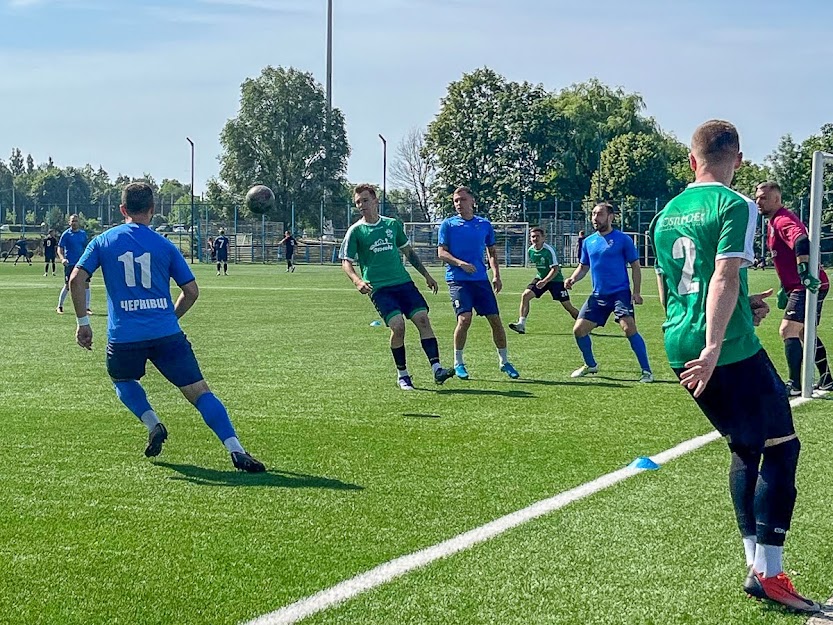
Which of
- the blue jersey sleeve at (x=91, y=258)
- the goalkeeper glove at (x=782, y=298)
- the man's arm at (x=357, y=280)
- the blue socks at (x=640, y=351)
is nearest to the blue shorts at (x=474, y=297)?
the man's arm at (x=357, y=280)

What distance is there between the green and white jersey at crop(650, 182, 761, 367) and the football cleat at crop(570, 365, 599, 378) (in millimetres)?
7372

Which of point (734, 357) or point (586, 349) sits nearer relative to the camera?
point (734, 357)

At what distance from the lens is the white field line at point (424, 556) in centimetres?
439

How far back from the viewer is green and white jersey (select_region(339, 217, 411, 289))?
11297mm

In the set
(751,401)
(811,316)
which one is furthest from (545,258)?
(751,401)

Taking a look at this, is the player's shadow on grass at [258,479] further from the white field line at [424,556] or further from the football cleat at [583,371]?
the football cleat at [583,371]

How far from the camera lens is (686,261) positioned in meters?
4.60

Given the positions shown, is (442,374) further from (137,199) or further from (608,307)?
(137,199)

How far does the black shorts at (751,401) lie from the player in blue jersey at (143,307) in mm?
3592

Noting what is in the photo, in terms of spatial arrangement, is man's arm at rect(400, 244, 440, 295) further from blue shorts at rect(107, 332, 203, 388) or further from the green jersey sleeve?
the green jersey sleeve

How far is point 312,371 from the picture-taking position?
1253 cm

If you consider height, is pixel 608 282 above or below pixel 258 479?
above

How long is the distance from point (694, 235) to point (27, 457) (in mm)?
5083

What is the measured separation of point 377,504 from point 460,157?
7647 centimetres
